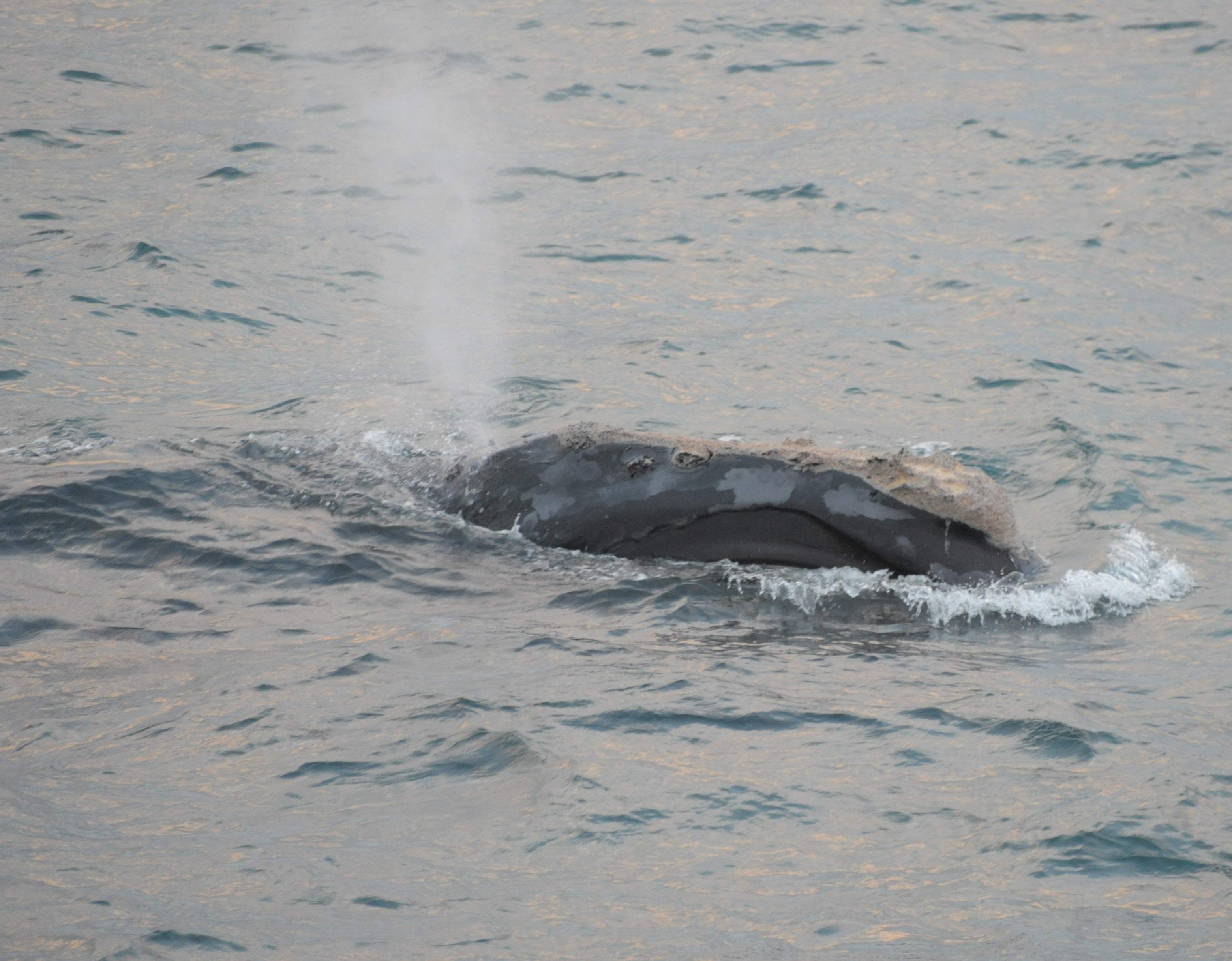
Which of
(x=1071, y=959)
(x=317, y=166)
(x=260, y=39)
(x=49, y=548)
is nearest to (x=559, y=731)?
(x=1071, y=959)

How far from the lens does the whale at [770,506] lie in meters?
7.61

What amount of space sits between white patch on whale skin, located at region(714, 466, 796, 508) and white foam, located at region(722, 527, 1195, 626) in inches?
14.1

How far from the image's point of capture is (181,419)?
A: 11.6 meters

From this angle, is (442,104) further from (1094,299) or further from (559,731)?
(559,731)

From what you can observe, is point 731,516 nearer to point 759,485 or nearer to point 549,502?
point 759,485

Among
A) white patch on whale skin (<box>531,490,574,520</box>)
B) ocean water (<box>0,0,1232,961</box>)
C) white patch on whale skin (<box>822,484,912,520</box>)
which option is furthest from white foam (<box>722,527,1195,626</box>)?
white patch on whale skin (<box>531,490,574,520</box>)

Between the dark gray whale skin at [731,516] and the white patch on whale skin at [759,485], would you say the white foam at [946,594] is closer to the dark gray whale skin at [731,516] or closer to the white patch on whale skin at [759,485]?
the dark gray whale skin at [731,516]

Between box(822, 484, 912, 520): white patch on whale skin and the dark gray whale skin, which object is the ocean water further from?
box(822, 484, 912, 520): white patch on whale skin

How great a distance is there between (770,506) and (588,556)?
1.04 metres

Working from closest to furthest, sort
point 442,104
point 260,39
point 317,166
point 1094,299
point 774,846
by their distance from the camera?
point 774,846
point 1094,299
point 317,166
point 442,104
point 260,39

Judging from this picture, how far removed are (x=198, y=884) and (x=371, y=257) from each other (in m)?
12.2

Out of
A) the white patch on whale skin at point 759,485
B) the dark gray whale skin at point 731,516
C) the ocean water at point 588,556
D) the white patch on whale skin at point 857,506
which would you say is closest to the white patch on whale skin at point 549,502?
the dark gray whale skin at point 731,516

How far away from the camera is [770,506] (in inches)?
305

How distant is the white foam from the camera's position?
766 centimetres
